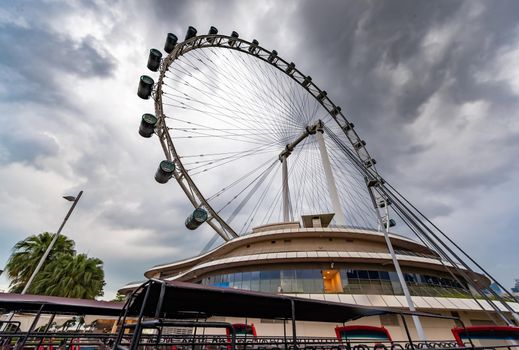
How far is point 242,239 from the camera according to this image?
69.6 feet

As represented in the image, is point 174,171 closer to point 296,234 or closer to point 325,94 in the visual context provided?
point 296,234

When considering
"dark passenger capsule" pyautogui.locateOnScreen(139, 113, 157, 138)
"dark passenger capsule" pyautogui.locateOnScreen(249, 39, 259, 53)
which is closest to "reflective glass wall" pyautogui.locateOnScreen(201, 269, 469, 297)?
"dark passenger capsule" pyautogui.locateOnScreen(139, 113, 157, 138)

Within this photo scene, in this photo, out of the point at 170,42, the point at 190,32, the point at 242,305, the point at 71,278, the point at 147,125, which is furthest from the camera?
the point at 190,32

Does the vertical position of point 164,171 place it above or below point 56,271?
above

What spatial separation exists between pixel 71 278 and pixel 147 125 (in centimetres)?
1488

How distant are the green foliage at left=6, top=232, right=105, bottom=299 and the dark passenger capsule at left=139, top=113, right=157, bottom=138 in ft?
41.6

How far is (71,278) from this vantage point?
A: 19.0 m

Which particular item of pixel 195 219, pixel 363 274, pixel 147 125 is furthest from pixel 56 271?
pixel 363 274

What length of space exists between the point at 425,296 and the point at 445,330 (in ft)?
9.03

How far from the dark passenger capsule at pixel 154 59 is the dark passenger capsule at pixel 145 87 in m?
2.00

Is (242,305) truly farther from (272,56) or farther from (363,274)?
(272,56)

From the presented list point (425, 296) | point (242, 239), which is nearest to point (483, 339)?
point (425, 296)

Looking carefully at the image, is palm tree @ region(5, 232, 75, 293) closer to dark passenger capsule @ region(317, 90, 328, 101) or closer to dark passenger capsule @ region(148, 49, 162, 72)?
dark passenger capsule @ region(148, 49, 162, 72)

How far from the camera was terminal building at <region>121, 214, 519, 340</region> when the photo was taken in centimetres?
1430
